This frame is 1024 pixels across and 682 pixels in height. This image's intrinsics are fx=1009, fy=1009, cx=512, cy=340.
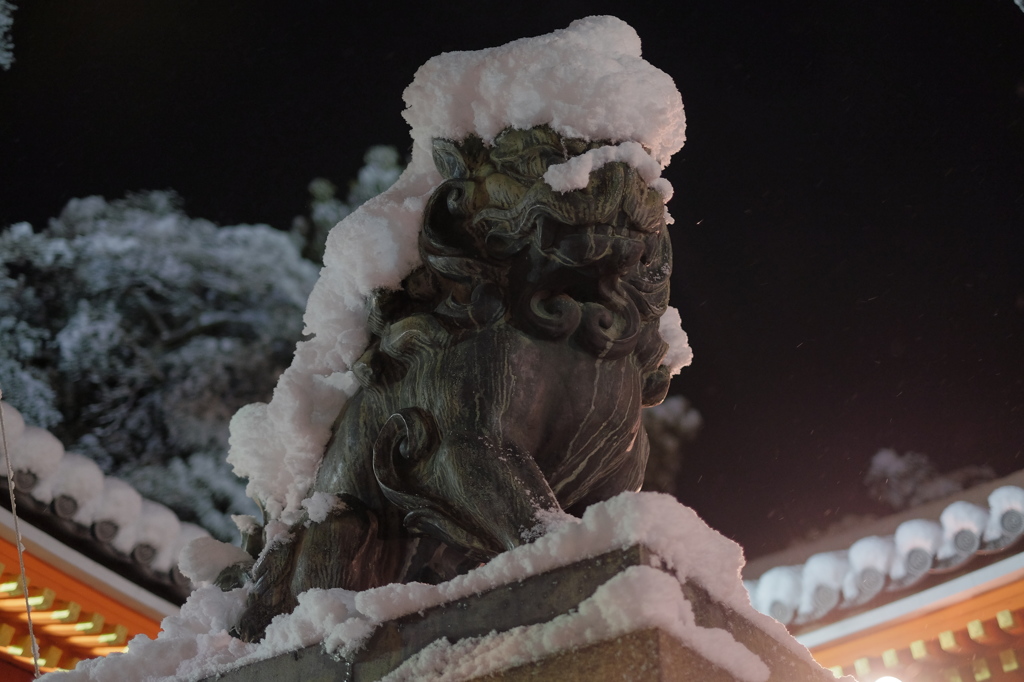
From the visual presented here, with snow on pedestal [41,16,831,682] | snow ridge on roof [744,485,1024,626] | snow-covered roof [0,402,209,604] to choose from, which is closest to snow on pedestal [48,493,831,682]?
snow on pedestal [41,16,831,682]

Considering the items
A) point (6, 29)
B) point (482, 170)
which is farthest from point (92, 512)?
point (482, 170)

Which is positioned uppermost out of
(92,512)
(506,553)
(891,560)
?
(891,560)

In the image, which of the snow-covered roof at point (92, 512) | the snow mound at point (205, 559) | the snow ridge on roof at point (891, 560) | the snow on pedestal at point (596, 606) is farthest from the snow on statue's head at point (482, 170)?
the snow ridge on roof at point (891, 560)

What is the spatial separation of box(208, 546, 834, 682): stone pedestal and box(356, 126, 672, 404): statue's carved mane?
2.11ft

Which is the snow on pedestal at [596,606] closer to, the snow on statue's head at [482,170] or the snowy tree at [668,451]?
the snow on statue's head at [482,170]

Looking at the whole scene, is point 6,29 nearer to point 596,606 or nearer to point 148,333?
point 148,333

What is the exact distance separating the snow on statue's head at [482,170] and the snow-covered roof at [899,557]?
307 cm

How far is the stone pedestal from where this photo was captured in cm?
125

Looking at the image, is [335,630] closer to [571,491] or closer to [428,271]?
[571,491]

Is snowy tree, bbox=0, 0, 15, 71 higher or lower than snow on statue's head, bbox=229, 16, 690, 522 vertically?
higher

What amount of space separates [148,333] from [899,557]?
14.6 ft

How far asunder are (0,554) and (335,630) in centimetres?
345

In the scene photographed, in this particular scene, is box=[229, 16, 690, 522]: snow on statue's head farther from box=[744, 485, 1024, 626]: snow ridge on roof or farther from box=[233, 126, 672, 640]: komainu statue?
box=[744, 485, 1024, 626]: snow ridge on roof

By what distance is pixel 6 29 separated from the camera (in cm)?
515
